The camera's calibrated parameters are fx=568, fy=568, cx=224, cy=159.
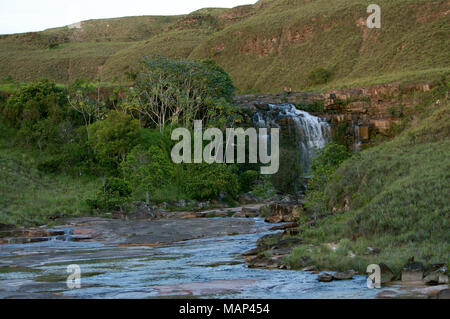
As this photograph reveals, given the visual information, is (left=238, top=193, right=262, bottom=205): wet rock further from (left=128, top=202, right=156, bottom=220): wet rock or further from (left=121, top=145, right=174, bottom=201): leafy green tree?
(left=128, top=202, right=156, bottom=220): wet rock

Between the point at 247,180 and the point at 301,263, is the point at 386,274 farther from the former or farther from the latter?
the point at 247,180

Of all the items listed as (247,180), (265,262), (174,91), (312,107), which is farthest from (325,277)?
(312,107)

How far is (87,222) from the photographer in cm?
3847

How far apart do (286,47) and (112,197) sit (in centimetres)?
7104

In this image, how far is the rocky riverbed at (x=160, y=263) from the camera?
1515 centimetres

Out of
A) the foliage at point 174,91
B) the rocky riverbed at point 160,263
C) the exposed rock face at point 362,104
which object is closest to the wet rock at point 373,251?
the rocky riverbed at point 160,263

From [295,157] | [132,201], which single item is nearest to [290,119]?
[295,157]

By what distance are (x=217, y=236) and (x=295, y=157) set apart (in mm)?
31708

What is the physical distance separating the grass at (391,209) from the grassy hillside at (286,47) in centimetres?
3983

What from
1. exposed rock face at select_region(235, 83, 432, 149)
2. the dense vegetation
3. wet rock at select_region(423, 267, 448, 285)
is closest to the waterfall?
exposed rock face at select_region(235, 83, 432, 149)

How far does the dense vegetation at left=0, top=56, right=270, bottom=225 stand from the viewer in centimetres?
4559

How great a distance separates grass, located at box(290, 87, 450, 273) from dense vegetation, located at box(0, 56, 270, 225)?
21.4 metres

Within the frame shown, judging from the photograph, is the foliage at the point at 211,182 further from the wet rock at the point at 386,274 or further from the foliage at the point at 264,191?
the wet rock at the point at 386,274

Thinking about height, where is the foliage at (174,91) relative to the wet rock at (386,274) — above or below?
above
